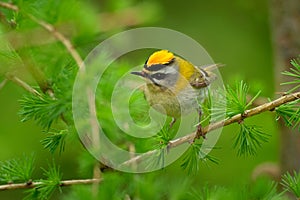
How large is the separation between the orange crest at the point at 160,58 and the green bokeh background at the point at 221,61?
1172 mm

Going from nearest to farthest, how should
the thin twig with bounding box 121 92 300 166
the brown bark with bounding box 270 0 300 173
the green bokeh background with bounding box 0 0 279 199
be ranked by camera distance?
the thin twig with bounding box 121 92 300 166 → the brown bark with bounding box 270 0 300 173 → the green bokeh background with bounding box 0 0 279 199

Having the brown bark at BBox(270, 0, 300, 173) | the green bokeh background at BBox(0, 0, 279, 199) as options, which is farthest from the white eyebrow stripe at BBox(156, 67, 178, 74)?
the green bokeh background at BBox(0, 0, 279, 199)

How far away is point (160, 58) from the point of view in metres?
1.76

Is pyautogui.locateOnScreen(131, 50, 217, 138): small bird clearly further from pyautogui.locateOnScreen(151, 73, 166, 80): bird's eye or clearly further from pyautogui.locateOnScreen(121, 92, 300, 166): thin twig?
pyautogui.locateOnScreen(121, 92, 300, 166): thin twig

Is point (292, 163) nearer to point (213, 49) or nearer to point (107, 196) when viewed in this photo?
point (107, 196)

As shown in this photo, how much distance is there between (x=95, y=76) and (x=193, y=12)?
117 inches

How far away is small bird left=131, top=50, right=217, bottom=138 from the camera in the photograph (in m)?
1.78

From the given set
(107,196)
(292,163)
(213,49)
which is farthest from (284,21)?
(213,49)

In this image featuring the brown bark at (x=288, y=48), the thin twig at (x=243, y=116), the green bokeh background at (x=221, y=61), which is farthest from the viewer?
the green bokeh background at (x=221, y=61)

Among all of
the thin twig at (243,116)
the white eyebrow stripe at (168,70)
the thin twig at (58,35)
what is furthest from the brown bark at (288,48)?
the thin twig at (58,35)

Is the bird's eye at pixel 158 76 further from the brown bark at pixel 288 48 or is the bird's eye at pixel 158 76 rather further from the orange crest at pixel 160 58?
the brown bark at pixel 288 48

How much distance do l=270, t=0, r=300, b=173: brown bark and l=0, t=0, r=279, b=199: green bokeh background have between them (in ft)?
1.68

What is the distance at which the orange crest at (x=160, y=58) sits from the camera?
5.76ft

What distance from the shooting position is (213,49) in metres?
4.18
